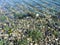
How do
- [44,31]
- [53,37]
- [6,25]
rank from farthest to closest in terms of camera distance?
[6,25] < [44,31] < [53,37]

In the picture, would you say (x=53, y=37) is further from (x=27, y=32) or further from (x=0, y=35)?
(x=0, y=35)

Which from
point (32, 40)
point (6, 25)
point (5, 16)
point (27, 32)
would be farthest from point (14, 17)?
point (32, 40)

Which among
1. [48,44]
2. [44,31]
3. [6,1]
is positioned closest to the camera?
[48,44]

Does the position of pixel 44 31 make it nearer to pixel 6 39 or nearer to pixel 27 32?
pixel 27 32

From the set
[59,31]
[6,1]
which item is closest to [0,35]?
[59,31]

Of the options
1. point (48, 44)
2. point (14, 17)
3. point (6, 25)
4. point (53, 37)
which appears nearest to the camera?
point (48, 44)

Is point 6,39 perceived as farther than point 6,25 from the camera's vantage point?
No
